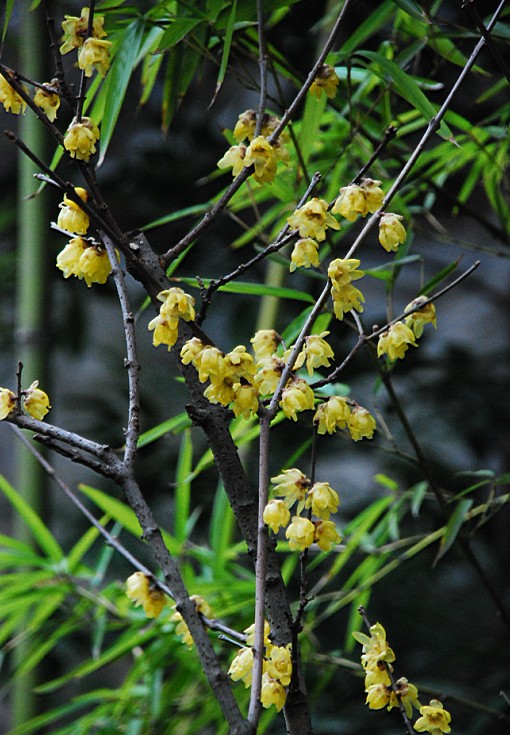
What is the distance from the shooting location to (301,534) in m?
0.34

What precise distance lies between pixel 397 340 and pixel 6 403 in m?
0.18

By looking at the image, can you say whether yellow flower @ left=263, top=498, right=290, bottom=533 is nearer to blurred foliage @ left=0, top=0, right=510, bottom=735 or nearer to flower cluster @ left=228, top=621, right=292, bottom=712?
flower cluster @ left=228, top=621, right=292, bottom=712

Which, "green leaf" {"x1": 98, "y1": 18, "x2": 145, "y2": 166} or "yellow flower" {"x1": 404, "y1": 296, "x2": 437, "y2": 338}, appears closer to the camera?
"yellow flower" {"x1": 404, "y1": 296, "x2": 437, "y2": 338}

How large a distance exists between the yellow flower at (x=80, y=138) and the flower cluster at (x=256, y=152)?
0.20ft

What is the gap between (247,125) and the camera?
408 millimetres

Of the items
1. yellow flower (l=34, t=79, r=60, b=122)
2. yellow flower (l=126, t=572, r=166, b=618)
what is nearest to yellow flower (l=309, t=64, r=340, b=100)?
yellow flower (l=34, t=79, r=60, b=122)

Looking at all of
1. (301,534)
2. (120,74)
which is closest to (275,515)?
(301,534)

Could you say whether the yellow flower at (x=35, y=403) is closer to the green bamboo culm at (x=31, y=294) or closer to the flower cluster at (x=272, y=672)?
the flower cluster at (x=272, y=672)

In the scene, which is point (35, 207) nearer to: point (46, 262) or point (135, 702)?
point (46, 262)

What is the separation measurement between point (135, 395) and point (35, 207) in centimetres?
76

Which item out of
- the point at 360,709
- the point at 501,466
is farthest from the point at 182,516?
the point at 501,466

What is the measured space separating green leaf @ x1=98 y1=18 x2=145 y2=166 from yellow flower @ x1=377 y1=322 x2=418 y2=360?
243 millimetres

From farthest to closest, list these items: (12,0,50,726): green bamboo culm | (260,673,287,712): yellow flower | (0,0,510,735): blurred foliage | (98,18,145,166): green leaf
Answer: (12,0,50,726): green bamboo culm < (0,0,510,735): blurred foliage < (98,18,145,166): green leaf < (260,673,287,712): yellow flower

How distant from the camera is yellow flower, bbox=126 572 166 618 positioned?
38cm
